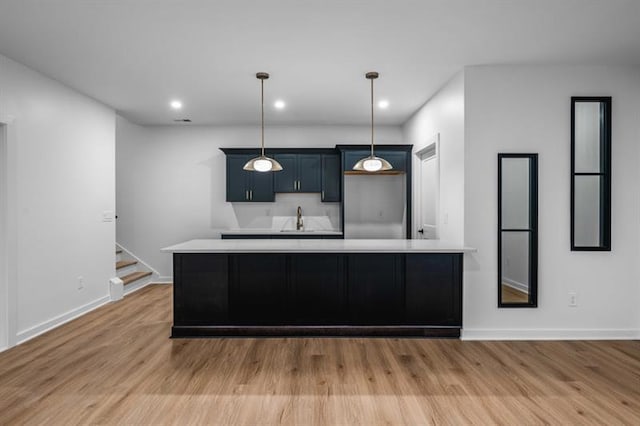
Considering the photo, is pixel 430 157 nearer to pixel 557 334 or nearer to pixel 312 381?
pixel 557 334

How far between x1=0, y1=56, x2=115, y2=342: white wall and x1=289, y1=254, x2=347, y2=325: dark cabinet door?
2.63m

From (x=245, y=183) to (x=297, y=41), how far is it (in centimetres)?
339

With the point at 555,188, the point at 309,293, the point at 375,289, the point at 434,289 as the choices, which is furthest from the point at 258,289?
the point at 555,188

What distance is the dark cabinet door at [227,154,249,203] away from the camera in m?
6.21

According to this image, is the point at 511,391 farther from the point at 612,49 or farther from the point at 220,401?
the point at 612,49

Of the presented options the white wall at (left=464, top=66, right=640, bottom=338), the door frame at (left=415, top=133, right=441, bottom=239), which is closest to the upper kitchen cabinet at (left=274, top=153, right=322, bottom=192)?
the door frame at (left=415, top=133, right=441, bottom=239)

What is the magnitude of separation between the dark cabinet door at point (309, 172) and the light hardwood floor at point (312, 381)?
118 inches

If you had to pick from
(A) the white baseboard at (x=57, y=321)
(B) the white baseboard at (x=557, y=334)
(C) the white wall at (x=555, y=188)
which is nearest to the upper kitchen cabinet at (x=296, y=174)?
(A) the white baseboard at (x=57, y=321)

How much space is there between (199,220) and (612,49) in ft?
19.3

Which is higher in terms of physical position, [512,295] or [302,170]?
[302,170]

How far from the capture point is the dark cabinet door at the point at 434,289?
3799mm

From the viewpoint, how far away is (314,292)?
385 cm

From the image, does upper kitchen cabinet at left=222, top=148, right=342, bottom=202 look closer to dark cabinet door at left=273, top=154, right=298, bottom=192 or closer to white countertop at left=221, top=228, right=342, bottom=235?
dark cabinet door at left=273, top=154, right=298, bottom=192

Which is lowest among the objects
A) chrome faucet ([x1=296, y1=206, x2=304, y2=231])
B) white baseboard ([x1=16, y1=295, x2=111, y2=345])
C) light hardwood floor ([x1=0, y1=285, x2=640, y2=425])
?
light hardwood floor ([x1=0, y1=285, x2=640, y2=425])
